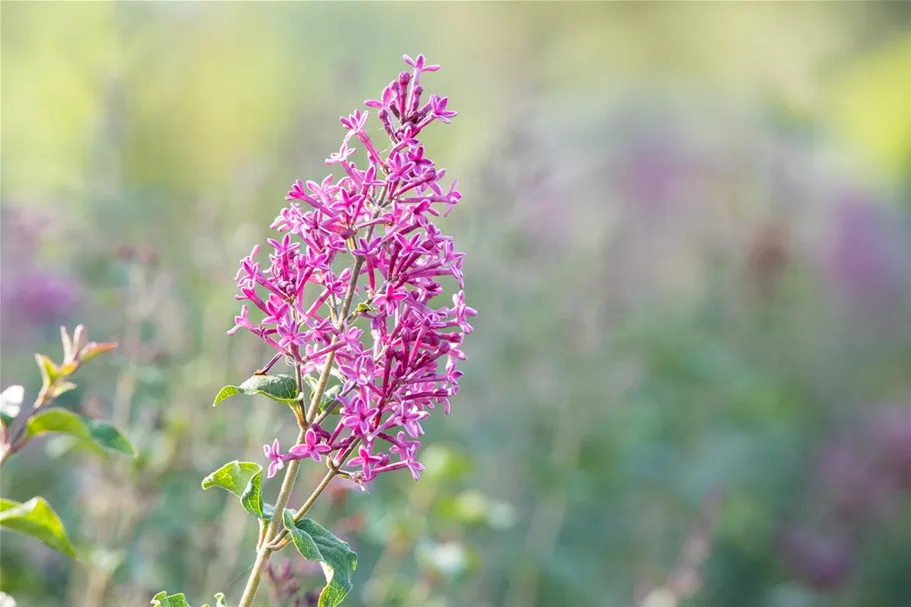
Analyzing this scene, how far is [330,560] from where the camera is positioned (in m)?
0.98

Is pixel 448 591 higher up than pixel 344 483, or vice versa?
pixel 448 591

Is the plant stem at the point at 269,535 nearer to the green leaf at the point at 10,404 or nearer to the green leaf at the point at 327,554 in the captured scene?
the green leaf at the point at 327,554

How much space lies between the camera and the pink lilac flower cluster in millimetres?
988

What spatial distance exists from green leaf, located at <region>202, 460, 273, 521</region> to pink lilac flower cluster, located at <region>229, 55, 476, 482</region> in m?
0.03

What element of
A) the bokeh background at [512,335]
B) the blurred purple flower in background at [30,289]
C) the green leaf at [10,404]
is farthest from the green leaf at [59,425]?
the blurred purple flower in background at [30,289]

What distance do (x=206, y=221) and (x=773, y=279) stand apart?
11.5ft

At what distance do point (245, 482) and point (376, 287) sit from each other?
10.2 inches

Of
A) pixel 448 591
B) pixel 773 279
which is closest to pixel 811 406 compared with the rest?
pixel 773 279

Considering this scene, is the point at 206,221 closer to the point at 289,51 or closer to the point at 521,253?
the point at 521,253

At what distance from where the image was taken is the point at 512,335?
4.20 metres

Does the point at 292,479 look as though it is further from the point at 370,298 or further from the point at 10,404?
the point at 10,404

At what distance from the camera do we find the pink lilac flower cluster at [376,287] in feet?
3.24

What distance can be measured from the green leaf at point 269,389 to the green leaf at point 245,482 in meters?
0.08

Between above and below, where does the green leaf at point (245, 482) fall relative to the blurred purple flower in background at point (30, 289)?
below
